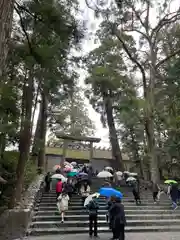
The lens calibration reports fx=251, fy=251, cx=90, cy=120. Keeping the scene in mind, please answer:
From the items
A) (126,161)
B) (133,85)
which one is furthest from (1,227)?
(126,161)

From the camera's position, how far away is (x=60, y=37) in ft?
16.8

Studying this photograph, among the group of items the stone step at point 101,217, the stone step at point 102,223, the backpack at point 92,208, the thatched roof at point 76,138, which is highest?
the thatched roof at point 76,138

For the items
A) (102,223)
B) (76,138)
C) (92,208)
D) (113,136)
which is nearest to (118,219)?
(92,208)

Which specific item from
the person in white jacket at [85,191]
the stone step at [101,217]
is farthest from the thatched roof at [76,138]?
the stone step at [101,217]

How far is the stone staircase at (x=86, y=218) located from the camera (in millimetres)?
7960

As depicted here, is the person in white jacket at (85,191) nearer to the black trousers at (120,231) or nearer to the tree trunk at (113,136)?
the black trousers at (120,231)

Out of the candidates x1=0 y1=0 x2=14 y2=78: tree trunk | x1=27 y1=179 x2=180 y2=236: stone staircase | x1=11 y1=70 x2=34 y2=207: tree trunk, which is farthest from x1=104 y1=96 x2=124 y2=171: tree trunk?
x1=0 y1=0 x2=14 y2=78: tree trunk

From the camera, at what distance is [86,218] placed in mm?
9000

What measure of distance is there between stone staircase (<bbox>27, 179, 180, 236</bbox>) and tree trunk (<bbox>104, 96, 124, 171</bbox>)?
941 centimetres

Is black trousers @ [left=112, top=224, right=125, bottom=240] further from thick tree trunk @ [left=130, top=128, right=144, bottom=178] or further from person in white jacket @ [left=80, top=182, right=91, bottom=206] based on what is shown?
thick tree trunk @ [left=130, top=128, right=144, bottom=178]

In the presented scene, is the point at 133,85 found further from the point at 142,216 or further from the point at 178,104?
the point at 142,216

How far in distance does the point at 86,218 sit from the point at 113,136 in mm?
12979

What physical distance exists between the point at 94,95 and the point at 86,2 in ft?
52.2

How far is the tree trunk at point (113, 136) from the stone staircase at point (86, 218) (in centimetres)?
941
